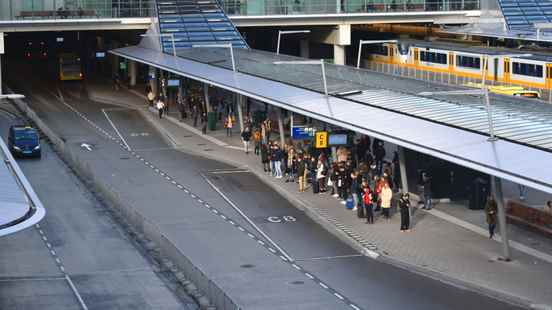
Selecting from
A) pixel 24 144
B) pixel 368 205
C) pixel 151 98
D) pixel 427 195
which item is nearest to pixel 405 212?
pixel 368 205

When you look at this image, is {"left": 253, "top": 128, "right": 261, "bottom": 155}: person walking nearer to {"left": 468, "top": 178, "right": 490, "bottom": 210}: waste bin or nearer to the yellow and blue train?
{"left": 468, "top": 178, "right": 490, "bottom": 210}: waste bin

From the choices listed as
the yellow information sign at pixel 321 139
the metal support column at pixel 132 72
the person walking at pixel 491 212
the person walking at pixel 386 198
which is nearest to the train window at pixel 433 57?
the metal support column at pixel 132 72

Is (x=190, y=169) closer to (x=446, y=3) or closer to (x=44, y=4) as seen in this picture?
(x=44, y=4)

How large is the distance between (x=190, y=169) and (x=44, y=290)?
18.5 metres

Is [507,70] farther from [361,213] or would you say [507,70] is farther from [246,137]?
[361,213]

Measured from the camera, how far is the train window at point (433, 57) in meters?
76.0

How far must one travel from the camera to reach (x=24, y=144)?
172 feet

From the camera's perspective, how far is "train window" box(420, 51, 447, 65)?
249 feet

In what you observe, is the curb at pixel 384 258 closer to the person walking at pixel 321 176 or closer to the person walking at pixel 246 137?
the person walking at pixel 321 176

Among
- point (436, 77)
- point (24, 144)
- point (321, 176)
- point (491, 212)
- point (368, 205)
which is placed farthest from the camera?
point (436, 77)

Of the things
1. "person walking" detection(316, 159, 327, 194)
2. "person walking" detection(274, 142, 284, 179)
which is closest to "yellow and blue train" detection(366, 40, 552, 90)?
"person walking" detection(274, 142, 284, 179)

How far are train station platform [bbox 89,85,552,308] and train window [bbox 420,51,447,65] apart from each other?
3275cm

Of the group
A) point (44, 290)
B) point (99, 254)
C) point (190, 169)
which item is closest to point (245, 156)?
point (190, 169)

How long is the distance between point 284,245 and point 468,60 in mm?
39820
